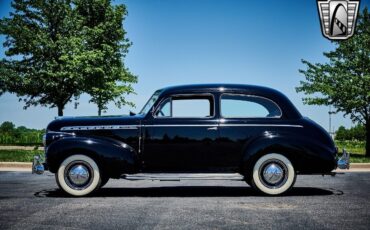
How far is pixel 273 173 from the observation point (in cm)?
699

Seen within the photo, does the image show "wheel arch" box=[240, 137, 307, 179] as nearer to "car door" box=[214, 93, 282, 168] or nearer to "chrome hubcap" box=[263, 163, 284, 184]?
"car door" box=[214, 93, 282, 168]

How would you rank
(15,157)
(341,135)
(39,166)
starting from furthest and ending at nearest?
(341,135) < (15,157) < (39,166)

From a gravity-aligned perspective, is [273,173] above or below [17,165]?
above

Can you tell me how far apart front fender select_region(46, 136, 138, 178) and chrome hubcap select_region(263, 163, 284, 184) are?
2143 millimetres

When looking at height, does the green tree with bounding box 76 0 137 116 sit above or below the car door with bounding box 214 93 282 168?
above

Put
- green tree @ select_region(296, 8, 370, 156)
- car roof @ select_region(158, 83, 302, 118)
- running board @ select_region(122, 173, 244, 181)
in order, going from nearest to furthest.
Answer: running board @ select_region(122, 173, 244, 181) → car roof @ select_region(158, 83, 302, 118) → green tree @ select_region(296, 8, 370, 156)

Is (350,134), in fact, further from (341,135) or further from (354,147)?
(354,147)

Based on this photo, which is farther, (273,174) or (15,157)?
(15,157)

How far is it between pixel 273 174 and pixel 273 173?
0.6 inches

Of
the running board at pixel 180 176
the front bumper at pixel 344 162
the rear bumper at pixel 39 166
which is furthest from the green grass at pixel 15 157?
the front bumper at pixel 344 162

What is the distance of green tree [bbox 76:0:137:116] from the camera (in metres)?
30.5

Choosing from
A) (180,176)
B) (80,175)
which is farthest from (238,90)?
(80,175)

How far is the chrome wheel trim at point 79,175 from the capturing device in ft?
23.0

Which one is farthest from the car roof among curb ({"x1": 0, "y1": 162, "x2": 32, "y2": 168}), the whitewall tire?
curb ({"x1": 0, "y1": 162, "x2": 32, "y2": 168})
